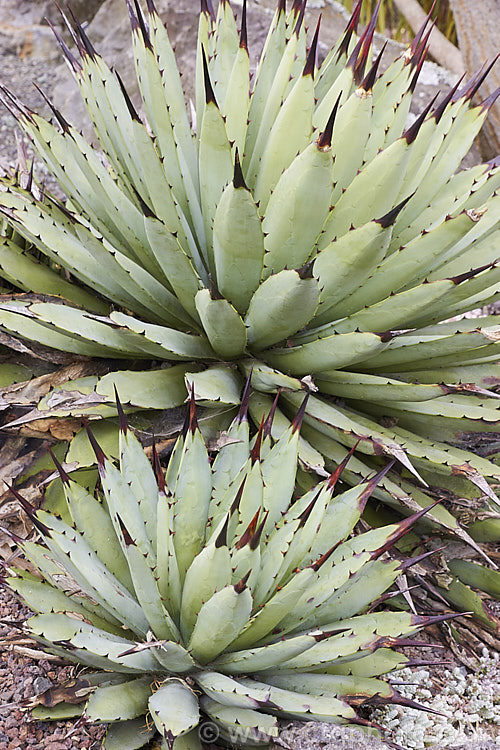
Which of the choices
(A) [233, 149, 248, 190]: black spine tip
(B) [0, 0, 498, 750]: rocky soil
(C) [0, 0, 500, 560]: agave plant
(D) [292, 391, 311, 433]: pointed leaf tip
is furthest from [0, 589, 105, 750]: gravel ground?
(A) [233, 149, 248, 190]: black spine tip

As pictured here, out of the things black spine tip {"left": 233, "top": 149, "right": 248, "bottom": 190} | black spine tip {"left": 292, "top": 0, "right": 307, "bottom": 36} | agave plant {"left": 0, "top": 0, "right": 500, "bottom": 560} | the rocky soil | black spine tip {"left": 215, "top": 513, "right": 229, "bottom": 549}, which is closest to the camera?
black spine tip {"left": 215, "top": 513, "right": 229, "bottom": 549}

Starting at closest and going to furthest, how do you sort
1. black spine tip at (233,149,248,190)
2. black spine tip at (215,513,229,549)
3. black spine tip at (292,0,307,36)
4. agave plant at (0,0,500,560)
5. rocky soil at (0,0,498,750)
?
black spine tip at (215,513,229,549) → rocky soil at (0,0,498,750) → black spine tip at (233,149,248,190) → agave plant at (0,0,500,560) → black spine tip at (292,0,307,36)

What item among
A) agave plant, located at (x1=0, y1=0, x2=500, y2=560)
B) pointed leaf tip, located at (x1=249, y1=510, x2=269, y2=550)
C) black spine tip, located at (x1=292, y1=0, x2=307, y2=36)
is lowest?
pointed leaf tip, located at (x1=249, y1=510, x2=269, y2=550)

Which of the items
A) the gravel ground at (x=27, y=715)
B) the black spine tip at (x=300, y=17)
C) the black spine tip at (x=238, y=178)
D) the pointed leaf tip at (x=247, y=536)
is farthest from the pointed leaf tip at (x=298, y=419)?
the black spine tip at (x=300, y=17)

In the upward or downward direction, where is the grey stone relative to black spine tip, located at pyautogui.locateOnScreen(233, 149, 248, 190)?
downward

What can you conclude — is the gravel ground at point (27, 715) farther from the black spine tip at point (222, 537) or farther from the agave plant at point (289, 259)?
the agave plant at point (289, 259)

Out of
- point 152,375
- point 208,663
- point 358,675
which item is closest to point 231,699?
point 208,663

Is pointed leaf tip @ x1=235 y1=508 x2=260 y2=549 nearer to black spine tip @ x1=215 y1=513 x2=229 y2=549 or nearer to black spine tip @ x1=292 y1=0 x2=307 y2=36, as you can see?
black spine tip @ x1=215 y1=513 x2=229 y2=549

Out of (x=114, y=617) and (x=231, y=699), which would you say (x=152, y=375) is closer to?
(x=114, y=617)
